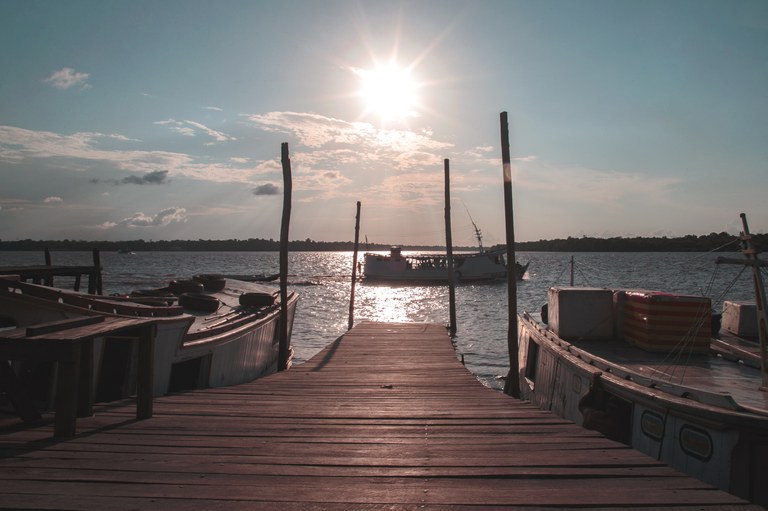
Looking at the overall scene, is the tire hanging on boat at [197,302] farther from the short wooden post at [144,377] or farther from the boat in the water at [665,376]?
the boat in the water at [665,376]

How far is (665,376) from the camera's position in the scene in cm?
941

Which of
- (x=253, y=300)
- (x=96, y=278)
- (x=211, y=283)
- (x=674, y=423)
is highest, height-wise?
(x=96, y=278)

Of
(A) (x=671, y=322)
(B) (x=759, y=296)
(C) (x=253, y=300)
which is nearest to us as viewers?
(B) (x=759, y=296)

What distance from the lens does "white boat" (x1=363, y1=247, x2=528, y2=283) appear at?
6975 cm

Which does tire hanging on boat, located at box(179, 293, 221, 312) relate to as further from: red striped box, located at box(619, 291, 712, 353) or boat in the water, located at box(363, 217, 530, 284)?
boat in the water, located at box(363, 217, 530, 284)

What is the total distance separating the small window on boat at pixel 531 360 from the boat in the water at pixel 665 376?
3cm

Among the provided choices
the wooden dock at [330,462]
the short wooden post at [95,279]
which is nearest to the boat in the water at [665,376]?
the wooden dock at [330,462]

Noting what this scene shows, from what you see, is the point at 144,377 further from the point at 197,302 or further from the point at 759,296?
the point at 197,302

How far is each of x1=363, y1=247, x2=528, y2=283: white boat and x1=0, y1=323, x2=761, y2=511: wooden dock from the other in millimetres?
62825

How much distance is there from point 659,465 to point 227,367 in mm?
9808

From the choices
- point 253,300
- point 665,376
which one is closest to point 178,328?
point 253,300

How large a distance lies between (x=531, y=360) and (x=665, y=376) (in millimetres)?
6852

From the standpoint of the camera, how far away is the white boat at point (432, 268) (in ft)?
229

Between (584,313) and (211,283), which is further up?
(211,283)
